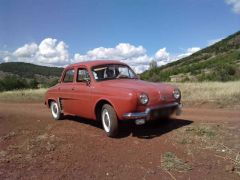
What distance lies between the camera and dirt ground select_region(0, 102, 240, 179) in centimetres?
550

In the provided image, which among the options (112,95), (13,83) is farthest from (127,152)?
(13,83)

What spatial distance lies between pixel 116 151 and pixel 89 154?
0.51m

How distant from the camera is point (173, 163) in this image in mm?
5723

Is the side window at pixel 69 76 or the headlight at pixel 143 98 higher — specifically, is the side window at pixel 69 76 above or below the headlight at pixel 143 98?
above

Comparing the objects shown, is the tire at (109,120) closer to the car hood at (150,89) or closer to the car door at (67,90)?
the car hood at (150,89)

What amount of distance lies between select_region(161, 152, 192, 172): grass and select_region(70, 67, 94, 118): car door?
257 centimetres

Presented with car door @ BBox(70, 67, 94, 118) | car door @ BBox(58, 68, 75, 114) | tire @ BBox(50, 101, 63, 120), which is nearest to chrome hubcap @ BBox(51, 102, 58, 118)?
tire @ BBox(50, 101, 63, 120)

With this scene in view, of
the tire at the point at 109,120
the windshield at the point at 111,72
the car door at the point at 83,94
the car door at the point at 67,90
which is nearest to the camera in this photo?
the tire at the point at 109,120

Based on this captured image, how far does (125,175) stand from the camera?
17.6 ft

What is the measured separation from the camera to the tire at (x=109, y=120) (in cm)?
723

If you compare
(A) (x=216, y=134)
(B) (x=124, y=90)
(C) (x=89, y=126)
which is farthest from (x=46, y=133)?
(A) (x=216, y=134)

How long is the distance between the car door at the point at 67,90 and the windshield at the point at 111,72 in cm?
97

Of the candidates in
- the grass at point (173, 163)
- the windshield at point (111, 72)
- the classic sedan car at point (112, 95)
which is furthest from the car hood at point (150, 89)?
the grass at point (173, 163)

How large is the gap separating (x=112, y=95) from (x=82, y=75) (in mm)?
1730
